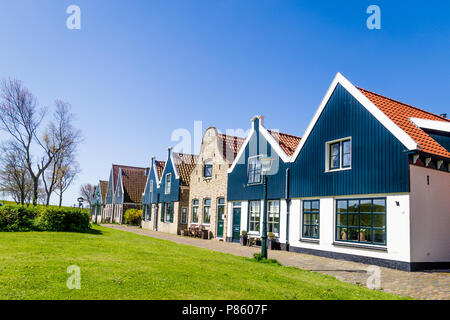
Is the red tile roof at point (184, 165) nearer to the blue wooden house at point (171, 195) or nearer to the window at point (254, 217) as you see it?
the blue wooden house at point (171, 195)

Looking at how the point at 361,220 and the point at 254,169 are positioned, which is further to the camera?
the point at 254,169

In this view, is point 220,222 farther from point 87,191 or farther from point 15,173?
point 87,191

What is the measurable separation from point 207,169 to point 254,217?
704 centimetres

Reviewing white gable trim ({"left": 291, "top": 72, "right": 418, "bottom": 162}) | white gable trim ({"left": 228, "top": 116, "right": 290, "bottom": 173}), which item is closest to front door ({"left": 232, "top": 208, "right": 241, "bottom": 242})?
white gable trim ({"left": 228, "top": 116, "right": 290, "bottom": 173})

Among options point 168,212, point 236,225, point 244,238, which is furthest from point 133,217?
point 244,238

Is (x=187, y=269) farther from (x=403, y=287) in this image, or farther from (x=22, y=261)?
(x=403, y=287)

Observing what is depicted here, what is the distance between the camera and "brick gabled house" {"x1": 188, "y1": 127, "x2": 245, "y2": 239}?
2423 centimetres

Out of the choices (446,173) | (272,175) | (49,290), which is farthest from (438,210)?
(49,290)

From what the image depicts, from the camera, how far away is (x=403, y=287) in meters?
9.12

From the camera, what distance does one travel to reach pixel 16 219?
20.2m

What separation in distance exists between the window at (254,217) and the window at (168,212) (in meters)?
12.4

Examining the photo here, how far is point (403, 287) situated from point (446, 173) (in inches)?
266

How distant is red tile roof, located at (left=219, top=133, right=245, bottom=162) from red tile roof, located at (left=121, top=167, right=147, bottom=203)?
24.4 m

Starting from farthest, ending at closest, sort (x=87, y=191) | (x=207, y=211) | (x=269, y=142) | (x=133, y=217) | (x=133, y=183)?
(x=87, y=191) → (x=133, y=183) → (x=133, y=217) → (x=207, y=211) → (x=269, y=142)
